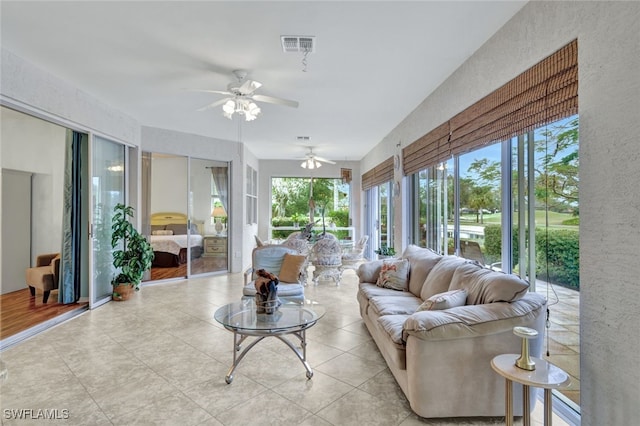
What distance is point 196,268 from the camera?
21.8 feet

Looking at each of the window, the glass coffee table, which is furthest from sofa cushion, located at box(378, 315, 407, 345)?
the window

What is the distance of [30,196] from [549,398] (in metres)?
7.29

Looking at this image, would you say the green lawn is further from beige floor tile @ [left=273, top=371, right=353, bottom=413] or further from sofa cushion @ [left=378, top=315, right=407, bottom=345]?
beige floor tile @ [left=273, top=371, right=353, bottom=413]

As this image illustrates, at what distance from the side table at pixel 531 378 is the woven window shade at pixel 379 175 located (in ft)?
15.2

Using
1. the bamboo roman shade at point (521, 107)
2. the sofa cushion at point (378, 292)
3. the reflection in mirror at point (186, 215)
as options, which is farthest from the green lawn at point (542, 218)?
the reflection in mirror at point (186, 215)

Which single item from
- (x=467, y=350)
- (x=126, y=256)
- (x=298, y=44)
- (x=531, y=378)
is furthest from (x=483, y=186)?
(x=126, y=256)

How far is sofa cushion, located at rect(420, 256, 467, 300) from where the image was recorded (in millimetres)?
2980

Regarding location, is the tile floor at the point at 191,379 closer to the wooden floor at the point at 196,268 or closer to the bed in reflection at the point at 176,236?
the wooden floor at the point at 196,268

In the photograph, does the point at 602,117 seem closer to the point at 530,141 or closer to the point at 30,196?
the point at 530,141

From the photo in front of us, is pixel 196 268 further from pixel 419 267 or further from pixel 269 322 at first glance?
pixel 419 267

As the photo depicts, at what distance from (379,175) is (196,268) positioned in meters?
4.28

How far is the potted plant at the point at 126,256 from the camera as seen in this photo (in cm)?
495

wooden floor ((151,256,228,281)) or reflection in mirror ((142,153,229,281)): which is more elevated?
reflection in mirror ((142,153,229,281))

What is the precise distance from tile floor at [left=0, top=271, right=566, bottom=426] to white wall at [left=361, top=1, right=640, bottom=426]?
1.97ft
